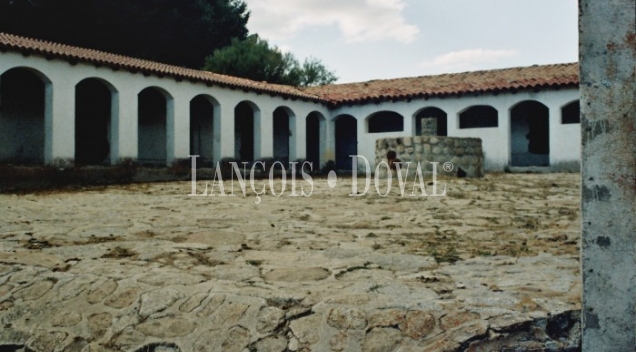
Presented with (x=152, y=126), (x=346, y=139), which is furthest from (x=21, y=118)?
(x=346, y=139)

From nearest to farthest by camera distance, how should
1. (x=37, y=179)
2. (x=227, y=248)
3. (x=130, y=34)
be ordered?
1. (x=227, y=248)
2. (x=37, y=179)
3. (x=130, y=34)

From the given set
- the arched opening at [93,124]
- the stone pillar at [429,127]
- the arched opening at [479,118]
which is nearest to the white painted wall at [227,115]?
the arched opening at [93,124]

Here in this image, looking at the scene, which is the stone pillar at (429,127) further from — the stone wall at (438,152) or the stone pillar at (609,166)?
the stone pillar at (609,166)

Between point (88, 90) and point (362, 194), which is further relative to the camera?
point (88, 90)

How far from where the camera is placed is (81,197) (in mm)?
8469

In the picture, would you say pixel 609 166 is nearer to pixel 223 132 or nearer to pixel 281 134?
pixel 223 132

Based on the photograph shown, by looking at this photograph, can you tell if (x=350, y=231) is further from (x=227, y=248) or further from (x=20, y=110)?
(x=20, y=110)

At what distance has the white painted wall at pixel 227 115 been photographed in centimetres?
1127

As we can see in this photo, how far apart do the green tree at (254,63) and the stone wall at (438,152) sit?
579 inches

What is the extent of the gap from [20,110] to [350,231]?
12.0m

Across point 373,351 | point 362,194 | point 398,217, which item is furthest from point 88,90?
point 373,351

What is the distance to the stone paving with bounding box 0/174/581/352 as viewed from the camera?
2.36 m

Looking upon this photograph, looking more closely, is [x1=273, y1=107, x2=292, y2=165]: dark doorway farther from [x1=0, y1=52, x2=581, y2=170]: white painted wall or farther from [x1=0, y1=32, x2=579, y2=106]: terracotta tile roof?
[x1=0, y1=52, x2=581, y2=170]: white painted wall

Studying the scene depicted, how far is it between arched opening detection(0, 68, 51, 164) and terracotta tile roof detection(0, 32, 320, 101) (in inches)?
47.4
